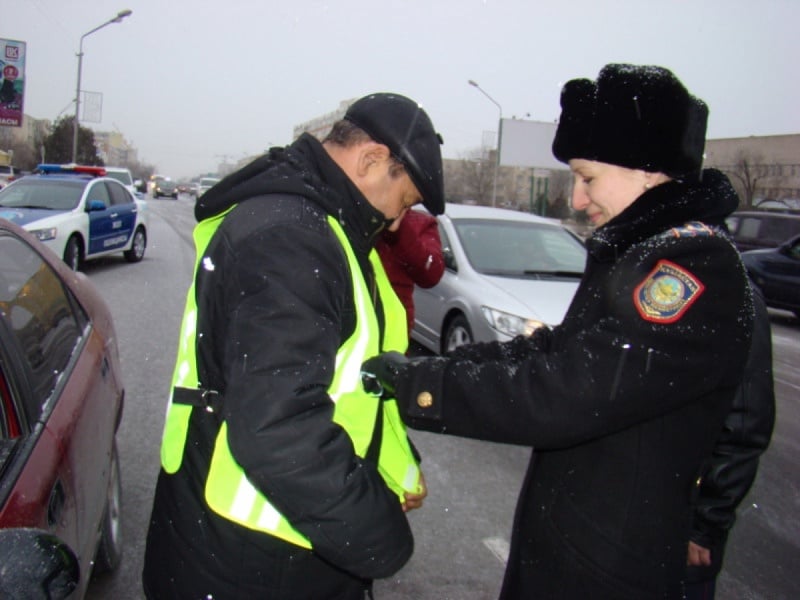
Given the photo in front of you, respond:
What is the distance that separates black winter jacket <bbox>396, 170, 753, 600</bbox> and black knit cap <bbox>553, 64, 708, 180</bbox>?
65 millimetres

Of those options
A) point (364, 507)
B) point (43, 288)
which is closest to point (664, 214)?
point (364, 507)

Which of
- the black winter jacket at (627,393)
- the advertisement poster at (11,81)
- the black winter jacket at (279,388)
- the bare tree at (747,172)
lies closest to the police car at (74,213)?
the black winter jacket at (279,388)

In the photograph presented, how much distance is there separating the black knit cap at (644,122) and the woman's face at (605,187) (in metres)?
0.03

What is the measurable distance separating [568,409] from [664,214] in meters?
0.45

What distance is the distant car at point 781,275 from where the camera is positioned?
11336mm

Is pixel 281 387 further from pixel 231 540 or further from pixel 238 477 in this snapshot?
pixel 231 540

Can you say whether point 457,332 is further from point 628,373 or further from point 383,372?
point 628,373

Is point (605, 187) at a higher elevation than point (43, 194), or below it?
higher

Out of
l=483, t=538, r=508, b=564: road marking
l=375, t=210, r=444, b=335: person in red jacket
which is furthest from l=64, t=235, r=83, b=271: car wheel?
l=483, t=538, r=508, b=564: road marking

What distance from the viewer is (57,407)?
219 cm

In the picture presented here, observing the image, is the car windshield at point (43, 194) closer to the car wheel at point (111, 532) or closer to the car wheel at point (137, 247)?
the car wheel at point (137, 247)

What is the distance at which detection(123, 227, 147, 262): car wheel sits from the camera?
520 inches

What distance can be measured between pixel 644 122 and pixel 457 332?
4672mm

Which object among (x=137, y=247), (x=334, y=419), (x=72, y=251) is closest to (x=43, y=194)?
(x=72, y=251)
